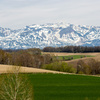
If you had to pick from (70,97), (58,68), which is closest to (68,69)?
(58,68)

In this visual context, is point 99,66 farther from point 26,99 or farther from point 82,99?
point 26,99

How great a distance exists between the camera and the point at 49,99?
1004 inches

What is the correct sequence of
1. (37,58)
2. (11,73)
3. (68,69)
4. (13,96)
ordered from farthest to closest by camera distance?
(37,58) → (68,69) → (11,73) → (13,96)

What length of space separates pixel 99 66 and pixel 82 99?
79.3 m

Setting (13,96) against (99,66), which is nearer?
(13,96)

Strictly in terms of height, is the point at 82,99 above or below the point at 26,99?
below

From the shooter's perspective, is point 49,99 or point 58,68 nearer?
point 49,99

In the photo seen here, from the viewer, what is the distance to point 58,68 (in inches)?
3669

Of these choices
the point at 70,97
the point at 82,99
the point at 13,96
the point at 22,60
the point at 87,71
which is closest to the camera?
the point at 13,96

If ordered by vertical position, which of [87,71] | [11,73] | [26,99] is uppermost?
[11,73]

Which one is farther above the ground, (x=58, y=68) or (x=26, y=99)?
(x=26, y=99)

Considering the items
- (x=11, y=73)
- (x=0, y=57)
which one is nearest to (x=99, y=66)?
(x=0, y=57)

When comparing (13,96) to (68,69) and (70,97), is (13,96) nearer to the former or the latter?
(70,97)

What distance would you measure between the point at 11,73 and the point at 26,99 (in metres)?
4.02
